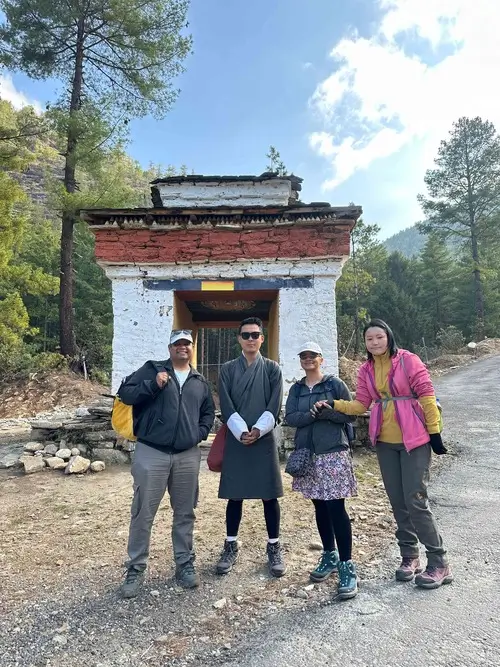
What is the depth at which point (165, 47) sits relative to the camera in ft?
48.8

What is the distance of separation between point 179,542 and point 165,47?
54.9 ft

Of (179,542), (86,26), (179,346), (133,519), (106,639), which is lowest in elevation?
(106,639)

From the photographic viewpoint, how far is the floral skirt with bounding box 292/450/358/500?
9.91 ft

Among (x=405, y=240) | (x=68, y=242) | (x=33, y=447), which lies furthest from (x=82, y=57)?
(x=405, y=240)

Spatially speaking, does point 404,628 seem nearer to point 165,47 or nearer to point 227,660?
point 227,660

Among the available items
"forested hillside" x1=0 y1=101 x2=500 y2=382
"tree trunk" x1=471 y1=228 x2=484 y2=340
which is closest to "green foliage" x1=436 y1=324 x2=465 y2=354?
"forested hillside" x1=0 y1=101 x2=500 y2=382

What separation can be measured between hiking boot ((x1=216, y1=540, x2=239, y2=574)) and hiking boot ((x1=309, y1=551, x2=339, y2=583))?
0.64 m

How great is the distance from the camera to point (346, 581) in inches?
115

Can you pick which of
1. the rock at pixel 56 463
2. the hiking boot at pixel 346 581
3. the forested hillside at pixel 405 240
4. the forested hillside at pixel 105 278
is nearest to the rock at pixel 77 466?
the rock at pixel 56 463

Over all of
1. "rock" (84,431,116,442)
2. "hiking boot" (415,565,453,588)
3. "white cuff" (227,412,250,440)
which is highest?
"white cuff" (227,412,250,440)

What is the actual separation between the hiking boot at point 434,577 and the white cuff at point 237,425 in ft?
5.30

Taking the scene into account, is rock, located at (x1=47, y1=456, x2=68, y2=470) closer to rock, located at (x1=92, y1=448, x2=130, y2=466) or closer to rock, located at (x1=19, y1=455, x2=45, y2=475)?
rock, located at (x1=19, y1=455, x2=45, y2=475)

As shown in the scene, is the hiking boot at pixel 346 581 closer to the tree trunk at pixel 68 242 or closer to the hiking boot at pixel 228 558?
the hiking boot at pixel 228 558

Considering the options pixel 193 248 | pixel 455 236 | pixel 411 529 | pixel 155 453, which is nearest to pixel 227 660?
pixel 155 453
